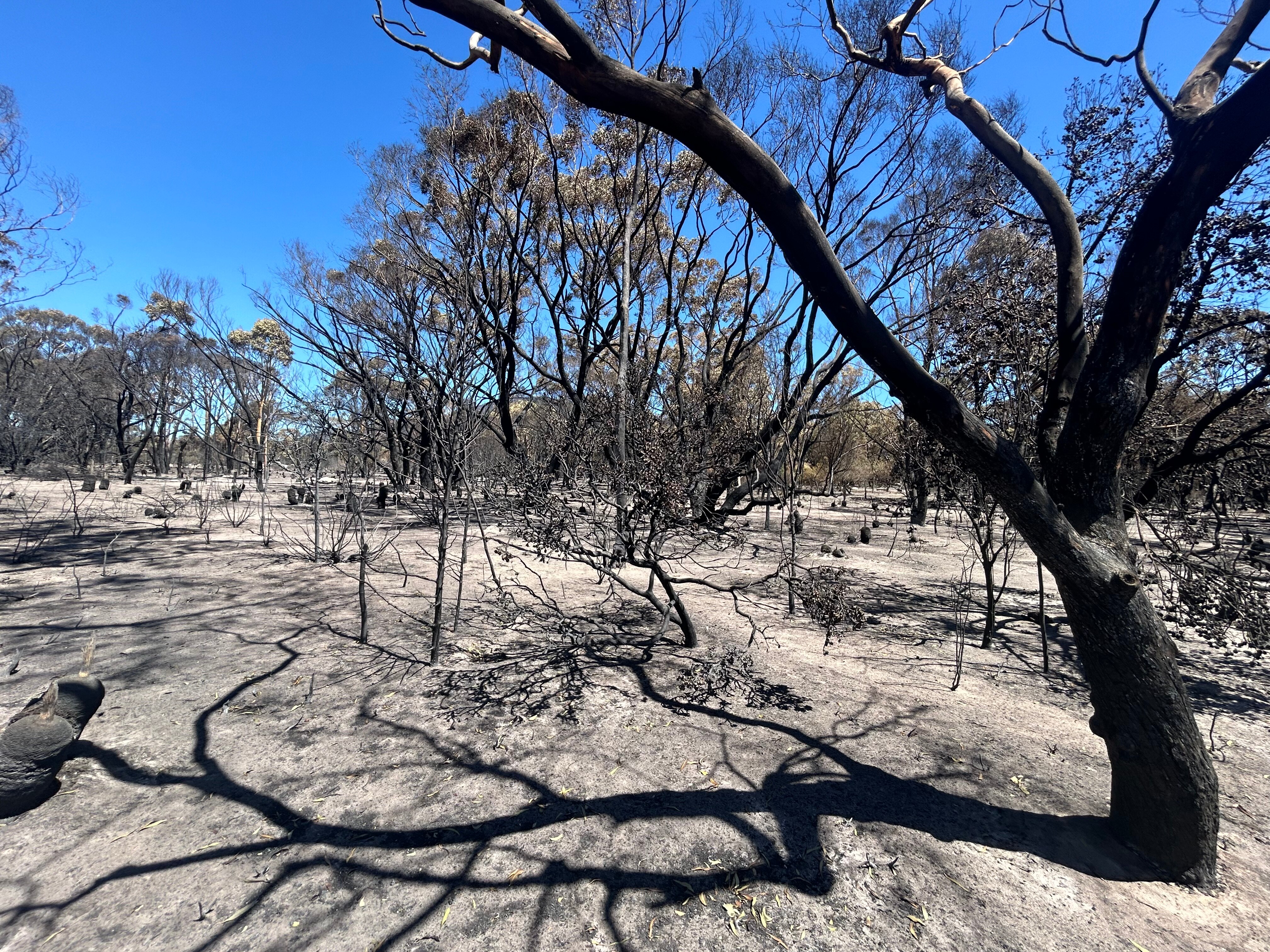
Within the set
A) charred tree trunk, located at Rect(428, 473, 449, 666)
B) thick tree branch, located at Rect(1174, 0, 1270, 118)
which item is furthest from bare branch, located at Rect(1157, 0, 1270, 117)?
charred tree trunk, located at Rect(428, 473, 449, 666)

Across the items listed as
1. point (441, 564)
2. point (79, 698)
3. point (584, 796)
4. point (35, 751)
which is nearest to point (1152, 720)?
point (584, 796)

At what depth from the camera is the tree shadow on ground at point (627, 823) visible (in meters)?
2.29

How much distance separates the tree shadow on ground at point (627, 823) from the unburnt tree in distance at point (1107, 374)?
519mm

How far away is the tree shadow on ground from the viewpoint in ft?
7.53

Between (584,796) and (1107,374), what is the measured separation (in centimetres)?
325

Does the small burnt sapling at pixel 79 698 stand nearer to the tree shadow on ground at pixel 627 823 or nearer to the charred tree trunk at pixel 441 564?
the tree shadow on ground at pixel 627 823

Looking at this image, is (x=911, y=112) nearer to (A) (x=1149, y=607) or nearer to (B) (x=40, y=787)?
(A) (x=1149, y=607)

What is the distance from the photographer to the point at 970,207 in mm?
8797

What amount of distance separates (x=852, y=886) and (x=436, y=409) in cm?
400

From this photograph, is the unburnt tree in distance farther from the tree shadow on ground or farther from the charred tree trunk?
the charred tree trunk

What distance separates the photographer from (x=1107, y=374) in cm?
238

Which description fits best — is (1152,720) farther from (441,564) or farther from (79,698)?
(79,698)

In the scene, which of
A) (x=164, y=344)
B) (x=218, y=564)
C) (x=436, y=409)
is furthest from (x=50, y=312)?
(x=436, y=409)

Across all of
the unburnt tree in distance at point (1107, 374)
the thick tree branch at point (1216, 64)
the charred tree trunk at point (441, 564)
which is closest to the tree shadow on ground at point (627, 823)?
the unburnt tree in distance at point (1107, 374)
